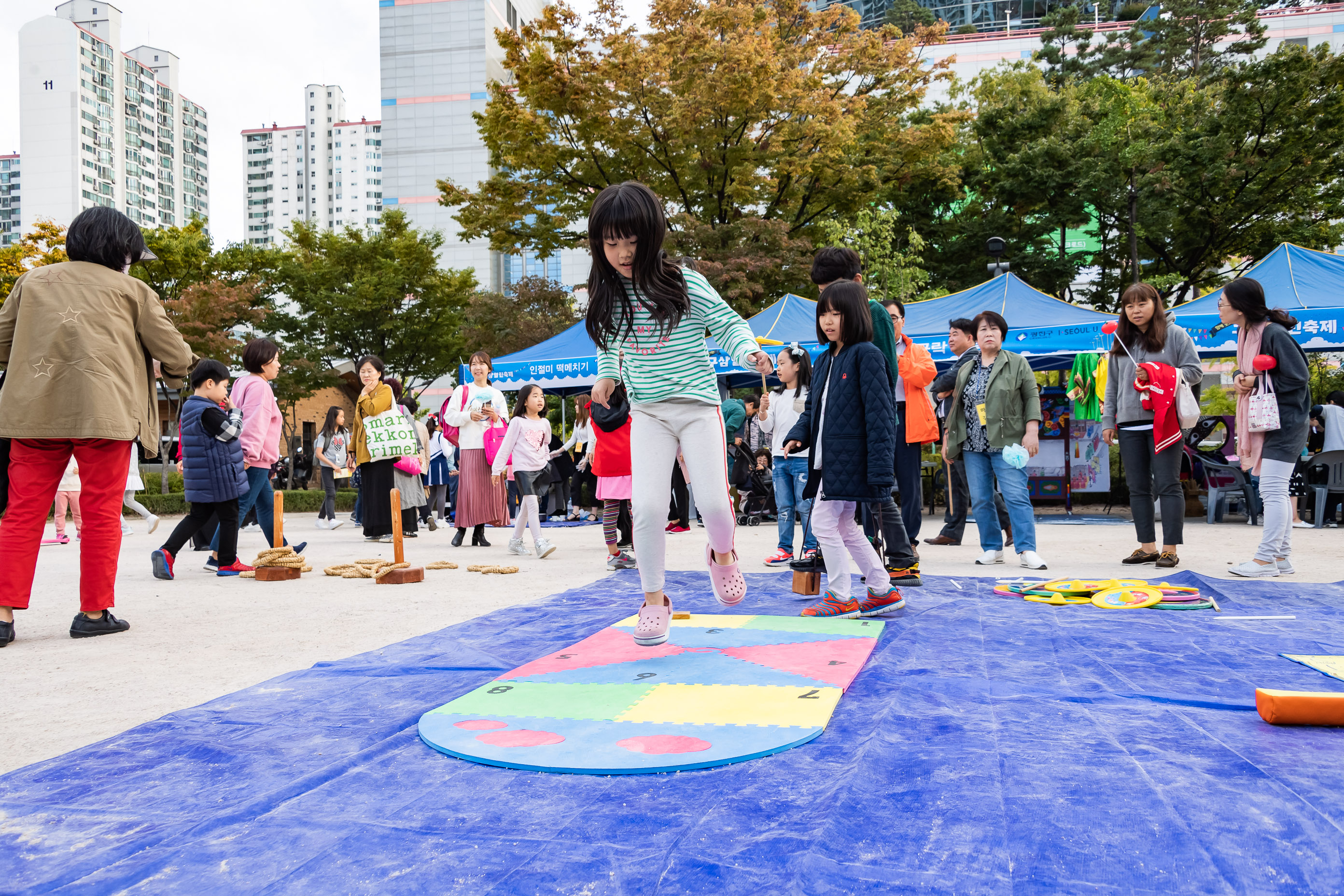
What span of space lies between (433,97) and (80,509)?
62572 mm

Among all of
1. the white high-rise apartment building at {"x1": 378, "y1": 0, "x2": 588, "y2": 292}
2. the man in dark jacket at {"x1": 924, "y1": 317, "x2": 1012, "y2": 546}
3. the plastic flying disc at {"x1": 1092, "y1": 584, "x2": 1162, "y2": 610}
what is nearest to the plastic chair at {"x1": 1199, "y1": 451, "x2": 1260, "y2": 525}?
the man in dark jacket at {"x1": 924, "y1": 317, "x2": 1012, "y2": 546}

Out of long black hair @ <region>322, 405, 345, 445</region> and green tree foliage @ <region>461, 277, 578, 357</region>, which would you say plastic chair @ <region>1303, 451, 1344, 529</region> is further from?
green tree foliage @ <region>461, 277, 578, 357</region>

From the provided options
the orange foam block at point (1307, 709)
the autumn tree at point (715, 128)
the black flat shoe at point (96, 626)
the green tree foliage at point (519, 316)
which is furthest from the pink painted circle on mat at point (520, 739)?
the green tree foliage at point (519, 316)

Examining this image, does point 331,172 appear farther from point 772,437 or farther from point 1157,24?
point 772,437

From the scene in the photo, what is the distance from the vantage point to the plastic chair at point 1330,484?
10.6m

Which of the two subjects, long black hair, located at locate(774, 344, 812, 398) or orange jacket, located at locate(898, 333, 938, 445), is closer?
orange jacket, located at locate(898, 333, 938, 445)

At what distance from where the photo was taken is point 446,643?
401 cm

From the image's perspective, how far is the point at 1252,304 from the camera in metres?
5.94

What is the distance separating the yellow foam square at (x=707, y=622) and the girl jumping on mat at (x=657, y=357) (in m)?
0.54

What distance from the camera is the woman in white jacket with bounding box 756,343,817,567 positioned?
7.14 meters

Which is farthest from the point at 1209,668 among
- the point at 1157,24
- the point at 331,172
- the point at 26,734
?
the point at 331,172

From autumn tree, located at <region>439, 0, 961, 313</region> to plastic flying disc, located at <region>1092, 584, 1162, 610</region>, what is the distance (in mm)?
14241

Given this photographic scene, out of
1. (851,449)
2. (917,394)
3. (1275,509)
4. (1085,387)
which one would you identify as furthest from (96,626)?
(1085,387)

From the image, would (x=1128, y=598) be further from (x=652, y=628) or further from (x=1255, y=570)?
(x=652, y=628)
